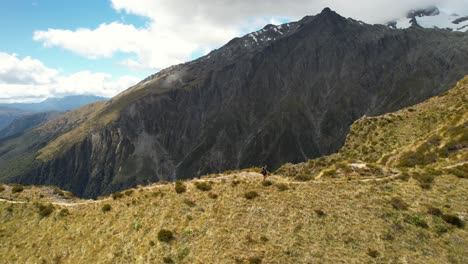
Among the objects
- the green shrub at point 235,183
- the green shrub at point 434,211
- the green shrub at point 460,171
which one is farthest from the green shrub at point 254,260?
the green shrub at point 460,171

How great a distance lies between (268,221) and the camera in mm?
28125

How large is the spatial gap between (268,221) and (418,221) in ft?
39.0

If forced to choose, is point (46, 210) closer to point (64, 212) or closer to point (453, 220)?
point (64, 212)

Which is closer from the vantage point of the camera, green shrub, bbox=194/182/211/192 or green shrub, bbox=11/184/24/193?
green shrub, bbox=194/182/211/192

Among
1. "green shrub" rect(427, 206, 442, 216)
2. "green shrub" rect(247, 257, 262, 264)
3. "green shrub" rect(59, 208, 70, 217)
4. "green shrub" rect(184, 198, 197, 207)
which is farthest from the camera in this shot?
"green shrub" rect(59, 208, 70, 217)

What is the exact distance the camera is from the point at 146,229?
3098 cm

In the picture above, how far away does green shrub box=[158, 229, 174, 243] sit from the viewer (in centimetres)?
2834

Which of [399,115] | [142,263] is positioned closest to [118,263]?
[142,263]

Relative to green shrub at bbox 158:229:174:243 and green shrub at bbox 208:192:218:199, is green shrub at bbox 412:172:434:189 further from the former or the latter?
green shrub at bbox 158:229:174:243

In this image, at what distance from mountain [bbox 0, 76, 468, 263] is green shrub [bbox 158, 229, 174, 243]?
0.10 m

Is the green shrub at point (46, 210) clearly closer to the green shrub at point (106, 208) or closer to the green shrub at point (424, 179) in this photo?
the green shrub at point (106, 208)

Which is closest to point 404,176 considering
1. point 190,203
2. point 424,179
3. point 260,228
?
point 424,179

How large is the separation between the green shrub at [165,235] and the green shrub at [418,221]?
19.8m

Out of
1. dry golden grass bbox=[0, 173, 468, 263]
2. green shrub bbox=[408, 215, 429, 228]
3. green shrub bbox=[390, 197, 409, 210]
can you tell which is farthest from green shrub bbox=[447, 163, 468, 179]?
green shrub bbox=[408, 215, 429, 228]
